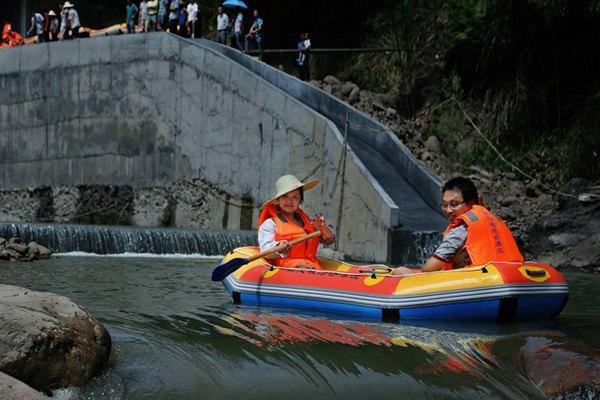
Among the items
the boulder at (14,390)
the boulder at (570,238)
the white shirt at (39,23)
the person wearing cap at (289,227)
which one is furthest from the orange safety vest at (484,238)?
the white shirt at (39,23)

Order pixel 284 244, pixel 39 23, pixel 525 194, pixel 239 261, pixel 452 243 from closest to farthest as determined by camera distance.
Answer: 1. pixel 452 243
2. pixel 284 244
3. pixel 239 261
4. pixel 525 194
5. pixel 39 23

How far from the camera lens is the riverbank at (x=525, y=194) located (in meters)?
12.8

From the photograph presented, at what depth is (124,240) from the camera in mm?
15203

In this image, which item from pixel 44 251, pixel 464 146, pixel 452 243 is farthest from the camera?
pixel 464 146

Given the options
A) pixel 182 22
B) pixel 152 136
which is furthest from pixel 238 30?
pixel 152 136

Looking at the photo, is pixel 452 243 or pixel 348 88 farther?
pixel 348 88

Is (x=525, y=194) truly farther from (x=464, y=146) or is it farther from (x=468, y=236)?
(x=468, y=236)

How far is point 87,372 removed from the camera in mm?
5039

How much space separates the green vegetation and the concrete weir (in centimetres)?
236

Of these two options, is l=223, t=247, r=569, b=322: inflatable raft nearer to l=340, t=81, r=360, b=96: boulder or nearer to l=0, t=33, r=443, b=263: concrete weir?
l=0, t=33, r=443, b=263: concrete weir

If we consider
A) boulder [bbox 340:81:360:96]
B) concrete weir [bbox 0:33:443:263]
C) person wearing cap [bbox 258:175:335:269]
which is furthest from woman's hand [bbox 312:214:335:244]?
boulder [bbox 340:81:360:96]

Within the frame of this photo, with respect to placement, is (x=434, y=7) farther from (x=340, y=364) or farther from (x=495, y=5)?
(x=340, y=364)

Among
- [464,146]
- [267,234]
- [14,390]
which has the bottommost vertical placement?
[14,390]

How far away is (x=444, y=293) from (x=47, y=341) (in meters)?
3.53
